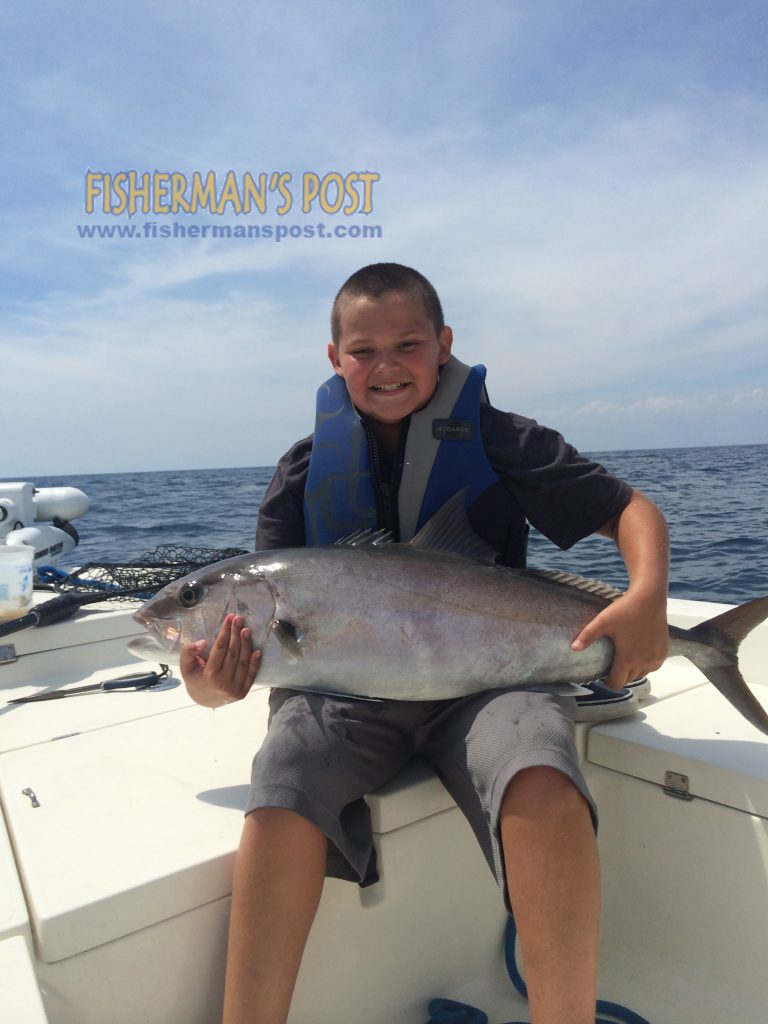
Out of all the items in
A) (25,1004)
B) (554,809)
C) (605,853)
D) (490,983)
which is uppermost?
(554,809)

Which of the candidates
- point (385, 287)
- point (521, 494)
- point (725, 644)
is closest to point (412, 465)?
point (521, 494)

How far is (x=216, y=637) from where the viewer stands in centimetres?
202

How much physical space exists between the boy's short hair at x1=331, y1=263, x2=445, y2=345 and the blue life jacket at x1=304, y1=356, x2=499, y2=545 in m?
0.23

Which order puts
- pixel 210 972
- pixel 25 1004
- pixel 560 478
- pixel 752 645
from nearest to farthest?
pixel 25 1004
pixel 210 972
pixel 560 478
pixel 752 645

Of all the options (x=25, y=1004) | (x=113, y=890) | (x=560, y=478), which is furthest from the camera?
(x=560, y=478)

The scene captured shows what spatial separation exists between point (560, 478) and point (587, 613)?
0.45 m

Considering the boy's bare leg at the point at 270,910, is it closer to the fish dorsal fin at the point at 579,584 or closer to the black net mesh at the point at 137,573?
the fish dorsal fin at the point at 579,584

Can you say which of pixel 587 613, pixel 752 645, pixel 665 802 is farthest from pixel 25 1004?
pixel 752 645

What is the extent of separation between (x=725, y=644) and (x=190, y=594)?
1.53 meters

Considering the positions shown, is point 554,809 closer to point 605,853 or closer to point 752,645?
point 605,853

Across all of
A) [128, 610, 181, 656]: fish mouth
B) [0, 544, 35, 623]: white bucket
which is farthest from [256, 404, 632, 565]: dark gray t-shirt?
[0, 544, 35, 623]: white bucket

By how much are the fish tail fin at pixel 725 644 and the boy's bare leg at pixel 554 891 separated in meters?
0.70

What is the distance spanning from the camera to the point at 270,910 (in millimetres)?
1614

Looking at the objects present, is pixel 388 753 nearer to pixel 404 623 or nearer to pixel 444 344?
pixel 404 623
